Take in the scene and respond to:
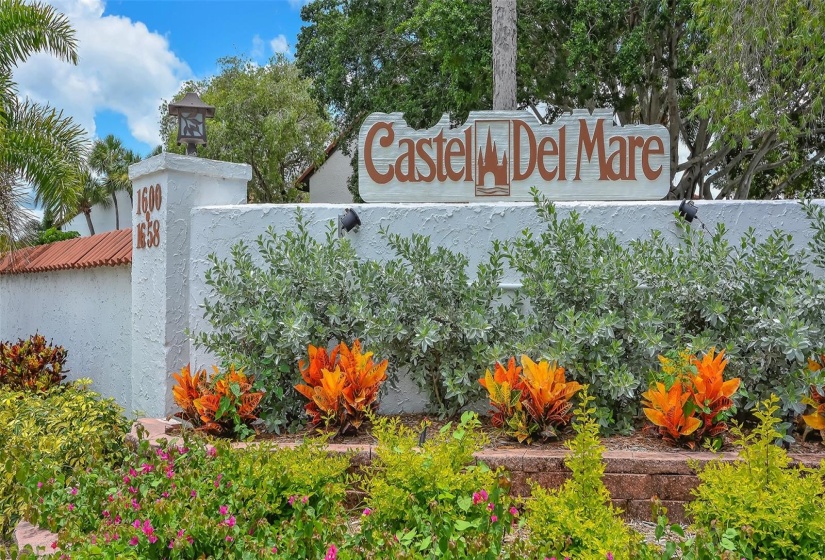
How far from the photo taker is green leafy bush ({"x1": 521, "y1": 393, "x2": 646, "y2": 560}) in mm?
2676

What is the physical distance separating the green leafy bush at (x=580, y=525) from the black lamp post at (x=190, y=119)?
465cm

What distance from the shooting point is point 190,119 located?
6.45 m

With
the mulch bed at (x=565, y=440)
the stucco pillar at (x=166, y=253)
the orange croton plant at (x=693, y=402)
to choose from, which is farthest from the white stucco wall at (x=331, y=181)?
the orange croton plant at (x=693, y=402)

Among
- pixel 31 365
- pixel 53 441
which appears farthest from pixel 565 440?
pixel 31 365

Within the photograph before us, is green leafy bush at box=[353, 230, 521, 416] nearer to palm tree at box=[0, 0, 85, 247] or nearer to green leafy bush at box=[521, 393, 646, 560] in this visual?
green leafy bush at box=[521, 393, 646, 560]

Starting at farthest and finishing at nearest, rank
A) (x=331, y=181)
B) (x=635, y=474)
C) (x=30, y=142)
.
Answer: (x=331, y=181)
(x=30, y=142)
(x=635, y=474)

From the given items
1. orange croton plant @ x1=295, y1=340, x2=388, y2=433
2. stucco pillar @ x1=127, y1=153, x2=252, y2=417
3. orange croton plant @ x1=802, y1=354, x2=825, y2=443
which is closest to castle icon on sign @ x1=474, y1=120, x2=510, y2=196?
orange croton plant @ x1=295, y1=340, x2=388, y2=433

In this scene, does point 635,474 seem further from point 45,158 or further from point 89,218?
point 89,218

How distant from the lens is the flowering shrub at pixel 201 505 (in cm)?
300

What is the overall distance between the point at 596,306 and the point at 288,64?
23.1 meters

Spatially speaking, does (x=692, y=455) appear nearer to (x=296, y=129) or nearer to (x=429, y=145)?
(x=429, y=145)

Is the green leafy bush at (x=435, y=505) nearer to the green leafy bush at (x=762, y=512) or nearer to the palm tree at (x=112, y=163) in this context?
the green leafy bush at (x=762, y=512)

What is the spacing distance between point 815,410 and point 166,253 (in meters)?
4.65

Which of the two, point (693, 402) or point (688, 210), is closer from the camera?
point (693, 402)
